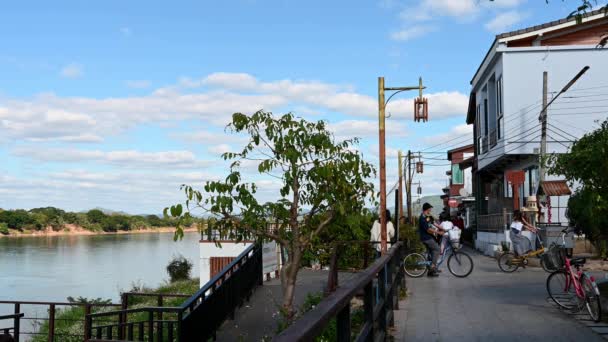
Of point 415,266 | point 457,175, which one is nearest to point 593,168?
point 415,266

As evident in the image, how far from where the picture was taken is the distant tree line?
118 meters

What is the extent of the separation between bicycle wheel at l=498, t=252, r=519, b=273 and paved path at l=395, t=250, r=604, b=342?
2081 millimetres

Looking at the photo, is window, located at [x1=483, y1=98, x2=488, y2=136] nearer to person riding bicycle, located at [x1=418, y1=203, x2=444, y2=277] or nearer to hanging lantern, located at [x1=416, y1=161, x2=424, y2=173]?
person riding bicycle, located at [x1=418, y1=203, x2=444, y2=277]

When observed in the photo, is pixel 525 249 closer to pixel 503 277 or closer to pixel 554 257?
pixel 503 277

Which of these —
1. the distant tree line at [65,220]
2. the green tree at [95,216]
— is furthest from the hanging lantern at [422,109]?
the green tree at [95,216]

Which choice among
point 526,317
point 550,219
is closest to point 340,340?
point 526,317

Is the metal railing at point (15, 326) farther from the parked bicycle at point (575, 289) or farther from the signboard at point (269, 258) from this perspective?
the parked bicycle at point (575, 289)

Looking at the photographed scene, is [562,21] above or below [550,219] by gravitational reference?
above

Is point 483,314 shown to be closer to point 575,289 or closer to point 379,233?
point 575,289

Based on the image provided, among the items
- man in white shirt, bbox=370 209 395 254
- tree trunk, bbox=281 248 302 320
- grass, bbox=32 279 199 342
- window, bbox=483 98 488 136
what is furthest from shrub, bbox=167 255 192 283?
tree trunk, bbox=281 248 302 320

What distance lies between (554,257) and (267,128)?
5.39 m

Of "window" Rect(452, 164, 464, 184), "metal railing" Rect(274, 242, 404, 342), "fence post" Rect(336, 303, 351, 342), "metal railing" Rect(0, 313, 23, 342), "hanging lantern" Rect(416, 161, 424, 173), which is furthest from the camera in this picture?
"window" Rect(452, 164, 464, 184)

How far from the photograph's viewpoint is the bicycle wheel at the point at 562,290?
10594 mm

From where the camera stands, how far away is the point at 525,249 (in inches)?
757
